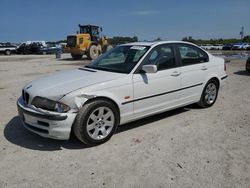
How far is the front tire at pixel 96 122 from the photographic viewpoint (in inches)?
160

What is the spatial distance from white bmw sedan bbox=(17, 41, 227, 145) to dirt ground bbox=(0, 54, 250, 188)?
31cm

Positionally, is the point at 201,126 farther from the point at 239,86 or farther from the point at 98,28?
the point at 98,28

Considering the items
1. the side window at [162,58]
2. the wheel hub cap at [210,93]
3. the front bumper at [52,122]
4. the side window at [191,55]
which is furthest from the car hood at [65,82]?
the wheel hub cap at [210,93]

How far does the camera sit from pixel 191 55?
5.82 metres

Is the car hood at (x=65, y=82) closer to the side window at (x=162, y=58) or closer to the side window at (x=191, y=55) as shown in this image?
the side window at (x=162, y=58)

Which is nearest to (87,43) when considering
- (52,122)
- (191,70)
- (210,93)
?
(210,93)

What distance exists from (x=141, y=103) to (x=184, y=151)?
116cm

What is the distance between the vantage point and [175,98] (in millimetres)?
5379

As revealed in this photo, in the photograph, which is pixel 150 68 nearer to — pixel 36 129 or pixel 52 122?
pixel 52 122

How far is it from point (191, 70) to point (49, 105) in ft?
Answer: 10.1

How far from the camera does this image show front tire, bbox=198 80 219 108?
20.2ft

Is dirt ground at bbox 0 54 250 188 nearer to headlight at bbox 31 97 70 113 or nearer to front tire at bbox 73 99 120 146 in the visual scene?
front tire at bbox 73 99 120 146

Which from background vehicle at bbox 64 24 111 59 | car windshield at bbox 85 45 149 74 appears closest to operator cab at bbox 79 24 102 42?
background vehicle at bbox 64 24 111 59

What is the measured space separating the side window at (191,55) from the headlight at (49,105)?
274 centimetres
